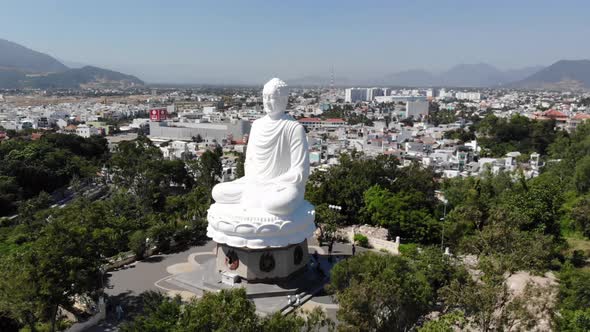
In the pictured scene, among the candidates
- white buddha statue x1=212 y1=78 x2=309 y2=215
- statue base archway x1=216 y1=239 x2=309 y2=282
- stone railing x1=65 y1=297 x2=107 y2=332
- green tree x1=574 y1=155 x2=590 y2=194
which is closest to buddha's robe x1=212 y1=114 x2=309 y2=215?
white buddha statue x1=212 y1=78 x2=309 y2=215

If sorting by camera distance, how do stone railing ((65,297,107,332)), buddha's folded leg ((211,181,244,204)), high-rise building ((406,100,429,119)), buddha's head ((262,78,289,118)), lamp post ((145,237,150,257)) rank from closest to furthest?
stone railing ((65,297,107,332)), buddha's folded leg ((211,181,244,204)), buddha's head ((262,78,289,118)), lamp post ((145,237,150,257)), high-rise building ((406,100,429,119))

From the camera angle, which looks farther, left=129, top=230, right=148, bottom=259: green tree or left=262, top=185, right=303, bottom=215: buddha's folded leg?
left=129, top=230, right=148, bottom=259: green tree

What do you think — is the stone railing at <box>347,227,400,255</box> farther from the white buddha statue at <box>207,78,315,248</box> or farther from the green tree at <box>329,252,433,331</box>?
the green tree at <box>329,252,433,331</box>

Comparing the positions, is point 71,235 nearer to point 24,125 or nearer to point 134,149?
point 134,149

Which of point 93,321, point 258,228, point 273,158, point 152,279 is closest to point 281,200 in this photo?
point 258,228

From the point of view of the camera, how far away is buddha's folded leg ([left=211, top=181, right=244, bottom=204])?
16547 mm

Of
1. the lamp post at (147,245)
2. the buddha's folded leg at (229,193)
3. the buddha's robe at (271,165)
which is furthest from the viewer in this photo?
the lamp post at (147,245)

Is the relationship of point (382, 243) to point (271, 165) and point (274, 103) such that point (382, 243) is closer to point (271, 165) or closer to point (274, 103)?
point (271, 165)

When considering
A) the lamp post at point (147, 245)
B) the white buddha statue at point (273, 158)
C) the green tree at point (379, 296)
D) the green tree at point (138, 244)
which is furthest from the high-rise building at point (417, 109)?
the green tree at point (379, 296)

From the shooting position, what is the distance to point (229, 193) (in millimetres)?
16641

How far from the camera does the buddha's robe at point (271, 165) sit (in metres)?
16.2

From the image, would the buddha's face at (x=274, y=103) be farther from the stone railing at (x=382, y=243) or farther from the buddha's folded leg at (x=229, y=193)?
the stone railing at (x=382, y=243)

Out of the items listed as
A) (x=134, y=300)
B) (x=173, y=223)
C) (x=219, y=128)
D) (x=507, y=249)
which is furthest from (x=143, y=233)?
(x=219, y=128)

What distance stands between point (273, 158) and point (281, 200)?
231cm
